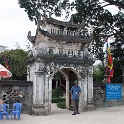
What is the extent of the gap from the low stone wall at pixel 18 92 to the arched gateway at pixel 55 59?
1.55 ft

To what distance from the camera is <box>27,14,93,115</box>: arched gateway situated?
41.1ft

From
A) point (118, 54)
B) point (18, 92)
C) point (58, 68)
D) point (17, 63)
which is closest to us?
point (18, 92)

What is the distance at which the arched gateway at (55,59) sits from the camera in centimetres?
1252

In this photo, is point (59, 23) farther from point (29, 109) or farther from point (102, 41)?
point (102, 41)

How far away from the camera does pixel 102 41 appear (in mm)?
19344

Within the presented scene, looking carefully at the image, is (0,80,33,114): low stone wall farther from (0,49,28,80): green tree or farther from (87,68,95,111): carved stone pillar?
(0,49,28,80): green tree

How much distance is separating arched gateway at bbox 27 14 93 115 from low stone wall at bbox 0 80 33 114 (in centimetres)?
47

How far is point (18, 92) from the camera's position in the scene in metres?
12.9

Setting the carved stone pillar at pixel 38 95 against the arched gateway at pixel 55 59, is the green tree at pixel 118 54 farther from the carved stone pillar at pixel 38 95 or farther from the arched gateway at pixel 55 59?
the carved stone pillar at pixel 38 95

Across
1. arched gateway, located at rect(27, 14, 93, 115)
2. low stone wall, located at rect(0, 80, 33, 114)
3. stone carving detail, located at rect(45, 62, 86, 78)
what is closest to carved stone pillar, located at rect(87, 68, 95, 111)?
arched gateway, located at rect(27, 14, 93, 115)

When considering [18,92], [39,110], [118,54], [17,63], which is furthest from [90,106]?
[17,63]

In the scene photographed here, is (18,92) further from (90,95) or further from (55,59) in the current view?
(90,95)

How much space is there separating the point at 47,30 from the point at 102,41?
7393 mm

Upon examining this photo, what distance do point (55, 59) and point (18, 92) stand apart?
285 cm
